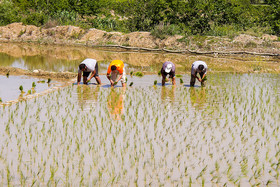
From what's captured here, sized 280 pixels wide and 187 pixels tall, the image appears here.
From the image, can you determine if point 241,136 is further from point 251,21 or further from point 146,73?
point 251,21

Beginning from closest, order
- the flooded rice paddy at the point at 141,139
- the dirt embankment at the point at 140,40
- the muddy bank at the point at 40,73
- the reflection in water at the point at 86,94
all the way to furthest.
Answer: the flooded rice paddy at the point at 141,139, the reflection in water at the point at 86,94, the muddy bank at the point at 40,73, the dirt embankment at the point at 140,40

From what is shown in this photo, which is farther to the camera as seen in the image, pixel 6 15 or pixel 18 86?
pixel 6 15

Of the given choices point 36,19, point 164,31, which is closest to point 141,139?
point 164,31

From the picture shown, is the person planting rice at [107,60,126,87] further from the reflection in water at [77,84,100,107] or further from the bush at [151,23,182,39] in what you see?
the bush at [151,23,182,39]

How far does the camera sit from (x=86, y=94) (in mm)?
13062

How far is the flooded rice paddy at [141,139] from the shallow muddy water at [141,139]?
0.02 m

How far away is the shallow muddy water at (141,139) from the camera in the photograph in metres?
6.47

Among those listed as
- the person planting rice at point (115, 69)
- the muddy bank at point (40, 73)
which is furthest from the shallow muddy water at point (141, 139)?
the muddy bank at point (40, 73)

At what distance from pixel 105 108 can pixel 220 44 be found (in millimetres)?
20153

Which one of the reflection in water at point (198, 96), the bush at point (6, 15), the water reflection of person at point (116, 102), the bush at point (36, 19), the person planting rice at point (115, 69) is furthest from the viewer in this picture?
the bush at point (6, 15)

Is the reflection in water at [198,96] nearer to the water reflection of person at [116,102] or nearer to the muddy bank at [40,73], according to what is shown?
the water reflection of person at [116,102]

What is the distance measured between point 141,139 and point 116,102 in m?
3.70

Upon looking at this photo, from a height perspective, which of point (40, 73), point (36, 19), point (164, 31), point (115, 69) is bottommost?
point (40, 73)

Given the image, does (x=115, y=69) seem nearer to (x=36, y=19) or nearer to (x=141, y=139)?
(x=141, y=139)
